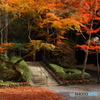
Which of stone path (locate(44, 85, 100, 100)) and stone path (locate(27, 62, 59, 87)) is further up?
stone path (locate(44, 85, 100, 100))

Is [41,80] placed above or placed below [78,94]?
below

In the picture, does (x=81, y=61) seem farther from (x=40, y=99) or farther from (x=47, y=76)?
(x=40, y=99)

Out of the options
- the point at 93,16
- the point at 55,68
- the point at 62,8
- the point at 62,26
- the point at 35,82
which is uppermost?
the point at 62,8

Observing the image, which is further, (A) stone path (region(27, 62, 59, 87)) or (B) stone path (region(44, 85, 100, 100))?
(A) stone path (region(27, 62, 59, 87))

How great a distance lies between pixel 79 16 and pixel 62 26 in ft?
7.14

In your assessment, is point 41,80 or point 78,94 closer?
point 78,94

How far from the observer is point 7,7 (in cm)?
1161

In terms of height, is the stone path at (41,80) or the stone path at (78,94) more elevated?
the stone path at (78,94)

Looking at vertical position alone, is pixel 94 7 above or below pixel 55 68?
above

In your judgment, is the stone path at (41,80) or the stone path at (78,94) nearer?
the stone path at (78,94)

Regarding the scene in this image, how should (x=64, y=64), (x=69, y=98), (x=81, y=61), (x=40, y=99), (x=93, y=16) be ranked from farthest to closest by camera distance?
(x=81, y=61), (x=64, y=64), (x=93, y=16), (x=69, y=98), (x=40, y=99)

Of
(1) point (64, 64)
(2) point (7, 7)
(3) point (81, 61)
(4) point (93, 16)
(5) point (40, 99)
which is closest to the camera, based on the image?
(5) point (40, 99)

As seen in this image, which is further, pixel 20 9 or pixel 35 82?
pixel 35 82

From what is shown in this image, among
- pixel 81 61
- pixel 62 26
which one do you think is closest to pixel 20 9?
pixel 62 26
